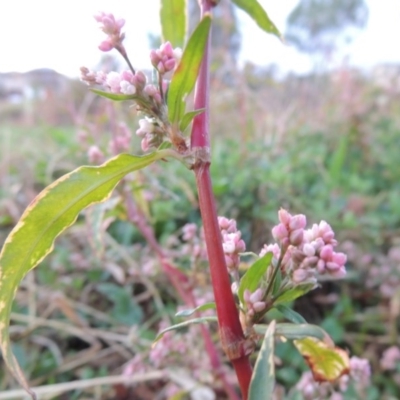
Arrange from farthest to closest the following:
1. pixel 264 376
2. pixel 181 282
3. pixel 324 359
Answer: pixel 181 282
pixel 324 359
pixel 264 376

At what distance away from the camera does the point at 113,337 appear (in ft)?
4.28

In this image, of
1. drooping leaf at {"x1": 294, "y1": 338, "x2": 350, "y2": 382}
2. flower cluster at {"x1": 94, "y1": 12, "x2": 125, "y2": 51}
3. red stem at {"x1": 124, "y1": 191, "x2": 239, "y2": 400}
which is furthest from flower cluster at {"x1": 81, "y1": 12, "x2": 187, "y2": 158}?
red stem at {"x1": 124, "y1": 191, "x2": 239, "y2": 400}

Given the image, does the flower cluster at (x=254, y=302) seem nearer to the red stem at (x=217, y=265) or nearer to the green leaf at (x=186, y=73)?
the red stem at (x=217, y=265)

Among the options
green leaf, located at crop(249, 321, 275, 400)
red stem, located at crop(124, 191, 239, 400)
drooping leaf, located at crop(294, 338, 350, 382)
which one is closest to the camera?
green leaf, located at crop(249, 321, 275, 400)

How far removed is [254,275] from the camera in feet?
1.54

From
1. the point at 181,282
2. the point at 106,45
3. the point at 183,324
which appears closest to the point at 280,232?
the point at 183,324

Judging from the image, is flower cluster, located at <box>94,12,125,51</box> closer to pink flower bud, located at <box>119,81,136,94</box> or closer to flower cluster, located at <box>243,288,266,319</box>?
pink flower bud, located at <box>119,81,136,94</box>

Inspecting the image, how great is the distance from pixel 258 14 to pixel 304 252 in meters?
0.30

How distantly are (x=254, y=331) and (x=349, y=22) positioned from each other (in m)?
12.0

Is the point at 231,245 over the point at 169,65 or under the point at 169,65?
under

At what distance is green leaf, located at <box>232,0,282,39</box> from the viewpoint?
59 centimetres

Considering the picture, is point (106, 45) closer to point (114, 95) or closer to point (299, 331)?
point (114, 95)

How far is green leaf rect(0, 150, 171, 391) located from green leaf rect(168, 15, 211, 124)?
40 mm

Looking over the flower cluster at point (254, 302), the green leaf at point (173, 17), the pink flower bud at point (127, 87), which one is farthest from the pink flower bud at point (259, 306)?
the green leaf at point (173, 17)
